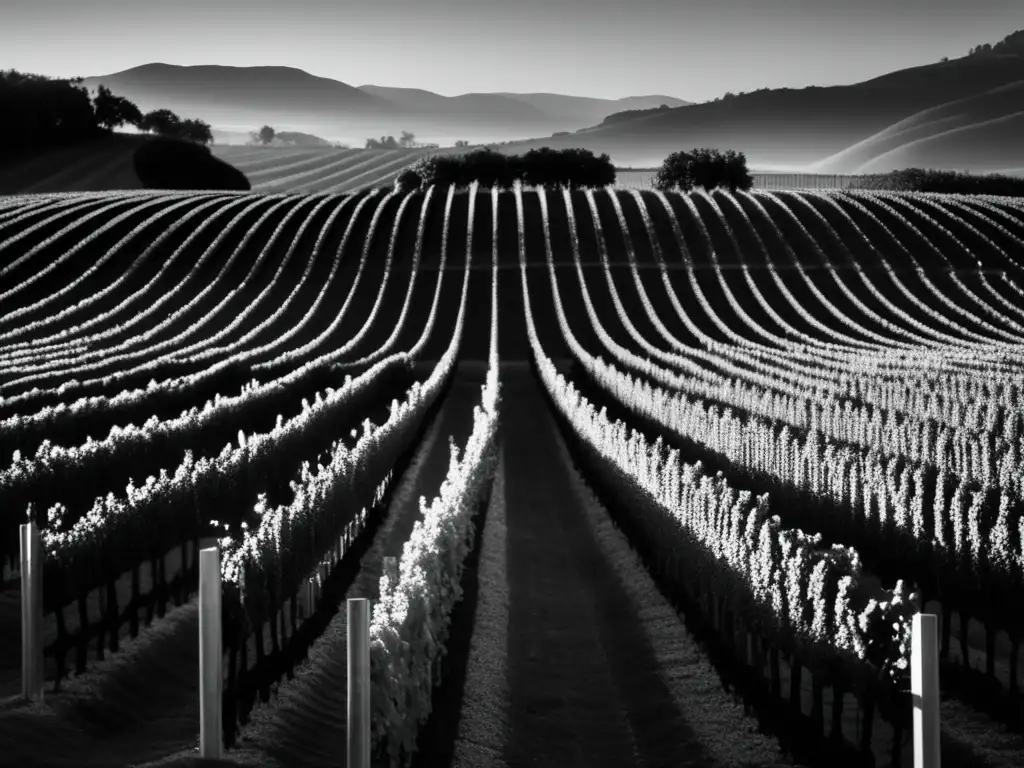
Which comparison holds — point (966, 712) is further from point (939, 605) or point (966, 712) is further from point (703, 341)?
point (703, 341)

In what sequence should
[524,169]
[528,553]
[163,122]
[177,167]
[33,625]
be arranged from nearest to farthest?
[33,625], [528,553], [524,169], [177,167], [163,122]

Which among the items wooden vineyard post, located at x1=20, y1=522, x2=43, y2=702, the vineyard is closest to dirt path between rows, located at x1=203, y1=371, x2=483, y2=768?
the vineyard

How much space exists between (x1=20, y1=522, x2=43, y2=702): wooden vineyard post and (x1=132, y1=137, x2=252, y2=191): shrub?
97209mm

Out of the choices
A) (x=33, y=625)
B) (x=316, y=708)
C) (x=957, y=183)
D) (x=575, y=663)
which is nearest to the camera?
(x=33, y=625)

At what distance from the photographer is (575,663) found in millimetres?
12016

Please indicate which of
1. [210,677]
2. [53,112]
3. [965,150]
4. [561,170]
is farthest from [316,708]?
[965,150]

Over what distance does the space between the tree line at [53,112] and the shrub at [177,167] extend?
6612 millimetres

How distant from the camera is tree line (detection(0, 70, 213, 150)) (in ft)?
350

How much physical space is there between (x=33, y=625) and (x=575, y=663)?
4918 millimetres

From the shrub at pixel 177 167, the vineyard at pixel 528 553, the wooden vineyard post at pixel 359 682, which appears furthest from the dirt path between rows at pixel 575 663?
the shrub at pixel 177 167

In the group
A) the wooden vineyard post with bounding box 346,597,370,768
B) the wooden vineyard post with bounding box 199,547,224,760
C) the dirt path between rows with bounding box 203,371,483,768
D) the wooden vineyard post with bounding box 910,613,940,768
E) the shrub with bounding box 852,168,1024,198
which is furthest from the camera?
the shrub with bounding box 852,168,1024,198

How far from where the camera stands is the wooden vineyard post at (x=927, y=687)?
683 centimetres

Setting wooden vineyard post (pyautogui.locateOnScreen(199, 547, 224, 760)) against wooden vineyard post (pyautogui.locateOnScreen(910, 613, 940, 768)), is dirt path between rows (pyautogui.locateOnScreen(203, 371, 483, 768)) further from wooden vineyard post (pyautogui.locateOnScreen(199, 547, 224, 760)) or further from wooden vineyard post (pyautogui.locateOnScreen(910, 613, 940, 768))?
wooden vineyard post (pyautogui.locateOnScreen(910, 613, 940, 768))

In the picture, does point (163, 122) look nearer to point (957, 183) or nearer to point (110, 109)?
point (110, 109)
